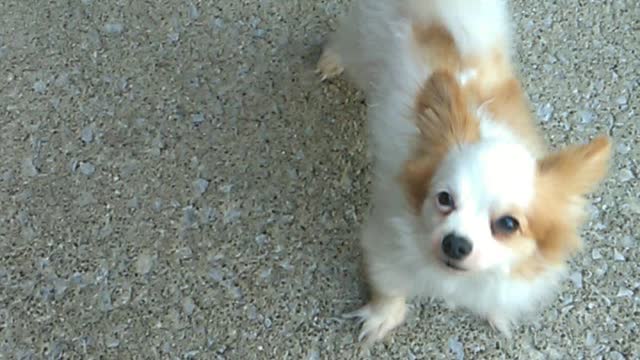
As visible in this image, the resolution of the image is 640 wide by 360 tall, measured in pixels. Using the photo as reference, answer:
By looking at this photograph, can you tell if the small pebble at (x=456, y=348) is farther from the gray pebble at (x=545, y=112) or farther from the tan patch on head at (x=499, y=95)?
the gray pebble at (x=545, y=112)

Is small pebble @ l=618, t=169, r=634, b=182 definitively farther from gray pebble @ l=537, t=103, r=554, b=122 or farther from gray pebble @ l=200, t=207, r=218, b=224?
gray pebble @ l=200, t=207, r=218, b=224

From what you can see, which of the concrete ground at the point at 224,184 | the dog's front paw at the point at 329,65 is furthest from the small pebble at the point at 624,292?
the dog's front paw at the point at 329,65

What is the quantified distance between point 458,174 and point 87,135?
3.47ft

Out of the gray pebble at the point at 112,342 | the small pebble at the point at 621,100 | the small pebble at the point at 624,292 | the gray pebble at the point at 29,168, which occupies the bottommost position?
the gray pebble at the point at 112,342

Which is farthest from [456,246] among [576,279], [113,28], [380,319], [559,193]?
[113,28]

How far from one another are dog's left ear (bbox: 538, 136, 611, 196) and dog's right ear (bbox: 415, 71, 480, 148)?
0.43 ft

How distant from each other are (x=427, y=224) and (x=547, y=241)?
0.20 metres

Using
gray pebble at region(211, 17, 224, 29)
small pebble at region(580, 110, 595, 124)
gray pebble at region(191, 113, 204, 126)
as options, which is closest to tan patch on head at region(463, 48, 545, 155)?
small pebble at region(580, 110, 595, 124)

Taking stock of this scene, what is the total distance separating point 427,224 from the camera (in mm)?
1453

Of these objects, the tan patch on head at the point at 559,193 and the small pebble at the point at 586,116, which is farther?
the small pebble at the point at 586,116

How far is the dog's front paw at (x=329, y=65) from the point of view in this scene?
2191mm

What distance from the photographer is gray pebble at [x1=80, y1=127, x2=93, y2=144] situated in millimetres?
2121

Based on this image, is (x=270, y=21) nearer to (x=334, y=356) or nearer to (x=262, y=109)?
(x=262, y=109)

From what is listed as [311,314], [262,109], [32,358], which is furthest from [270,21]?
[32,358]
